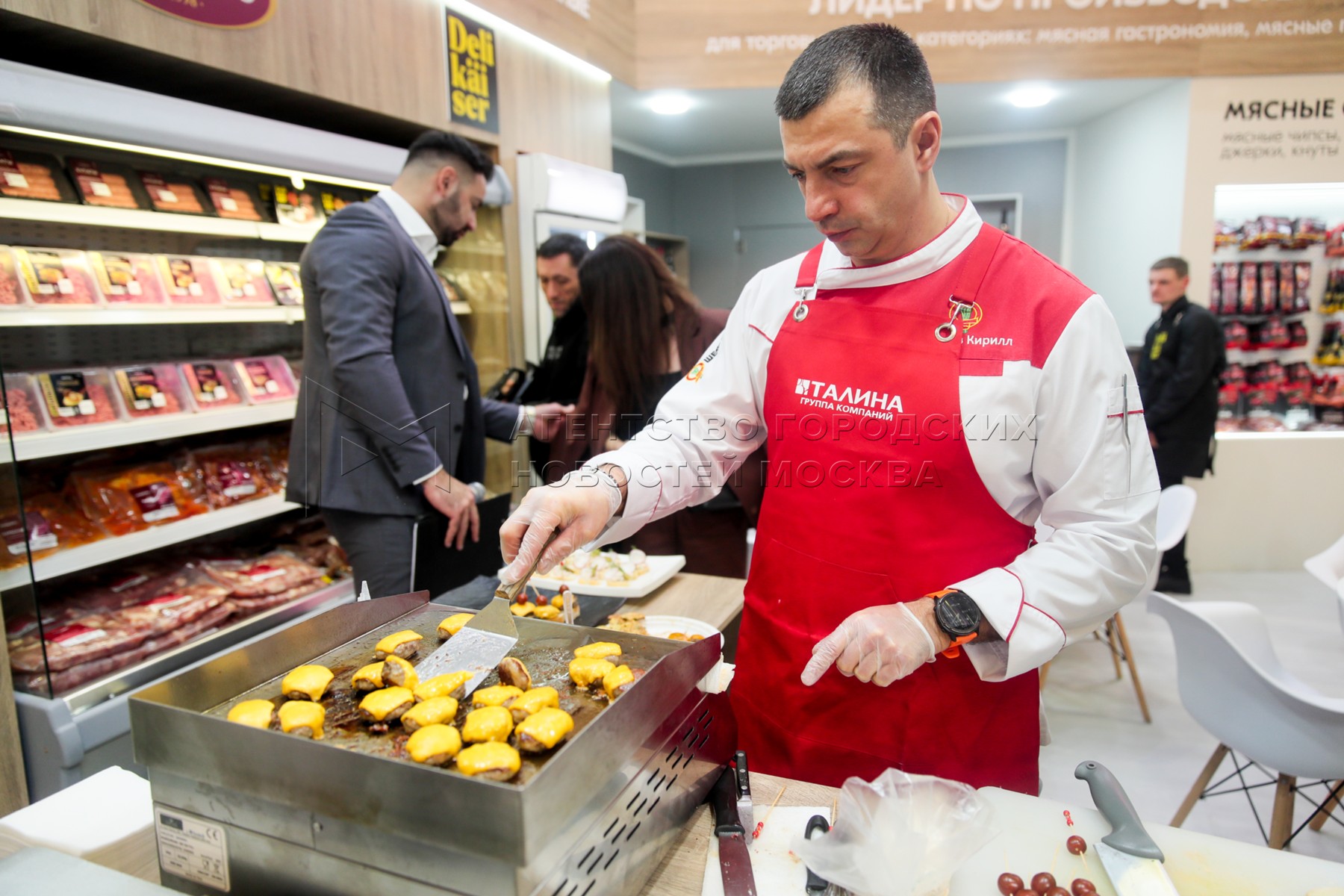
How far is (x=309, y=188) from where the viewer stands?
3273 mm

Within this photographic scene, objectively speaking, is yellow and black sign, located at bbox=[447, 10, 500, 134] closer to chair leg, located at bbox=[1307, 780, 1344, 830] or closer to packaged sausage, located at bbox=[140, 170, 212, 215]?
packaged sausage, located at bbox=[140, 170, 212, 215]

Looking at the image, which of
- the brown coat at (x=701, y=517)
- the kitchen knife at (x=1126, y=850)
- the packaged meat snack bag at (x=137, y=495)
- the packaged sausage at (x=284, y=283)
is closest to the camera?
the kitchen knife at (x=1126, y=850)

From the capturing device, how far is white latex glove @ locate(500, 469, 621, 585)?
1.27 meters

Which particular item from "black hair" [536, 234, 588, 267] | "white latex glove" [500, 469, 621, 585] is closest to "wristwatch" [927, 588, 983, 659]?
"white latex glove" [500, 469, 621, 585]

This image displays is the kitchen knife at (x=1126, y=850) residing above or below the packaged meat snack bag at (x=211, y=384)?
below

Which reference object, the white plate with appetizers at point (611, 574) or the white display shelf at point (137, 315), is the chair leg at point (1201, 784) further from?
the white display shelf at point (137, 315)

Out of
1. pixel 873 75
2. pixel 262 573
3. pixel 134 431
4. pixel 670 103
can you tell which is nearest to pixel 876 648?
pixel 873 75

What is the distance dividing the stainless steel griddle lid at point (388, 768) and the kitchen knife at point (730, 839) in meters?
0.19

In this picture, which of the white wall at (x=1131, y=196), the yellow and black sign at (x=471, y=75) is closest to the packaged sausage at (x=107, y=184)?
the yellow and black sign at (x=471, y=75)

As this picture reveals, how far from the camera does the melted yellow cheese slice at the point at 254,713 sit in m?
0.93

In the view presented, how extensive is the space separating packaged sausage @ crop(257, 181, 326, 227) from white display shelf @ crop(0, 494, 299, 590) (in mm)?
1070

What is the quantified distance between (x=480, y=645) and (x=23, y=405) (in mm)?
1927

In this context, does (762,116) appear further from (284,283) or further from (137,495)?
(137,495)

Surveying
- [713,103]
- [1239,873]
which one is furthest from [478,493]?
[713,103]
